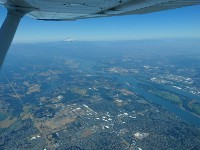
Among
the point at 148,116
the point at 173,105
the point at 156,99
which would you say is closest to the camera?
the point at 148,116

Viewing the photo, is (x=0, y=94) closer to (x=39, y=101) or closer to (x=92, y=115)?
(x=39, y=101)

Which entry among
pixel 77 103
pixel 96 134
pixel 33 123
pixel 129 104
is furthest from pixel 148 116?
pixel 33 123

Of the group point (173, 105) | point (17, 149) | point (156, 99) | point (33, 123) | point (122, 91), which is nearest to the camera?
point (17, 149)

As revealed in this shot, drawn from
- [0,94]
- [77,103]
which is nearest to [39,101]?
[77,103]

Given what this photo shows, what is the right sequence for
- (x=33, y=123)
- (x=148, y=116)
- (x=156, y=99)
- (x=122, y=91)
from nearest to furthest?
(x=33, y=123), (x=148, y=116), (x=156, y=99), (x=122, y=91)

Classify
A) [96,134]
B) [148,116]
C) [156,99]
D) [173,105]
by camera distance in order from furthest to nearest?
[156,99] → [173,105] → [148,116] → [96,134]

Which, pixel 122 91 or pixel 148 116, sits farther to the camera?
pixel 122 91

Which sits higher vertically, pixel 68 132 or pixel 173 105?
pixel 68 132

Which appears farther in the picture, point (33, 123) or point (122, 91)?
point (122, 91)

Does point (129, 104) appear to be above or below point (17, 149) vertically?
below

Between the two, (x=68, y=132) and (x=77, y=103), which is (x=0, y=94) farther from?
(x=68, y=132)
